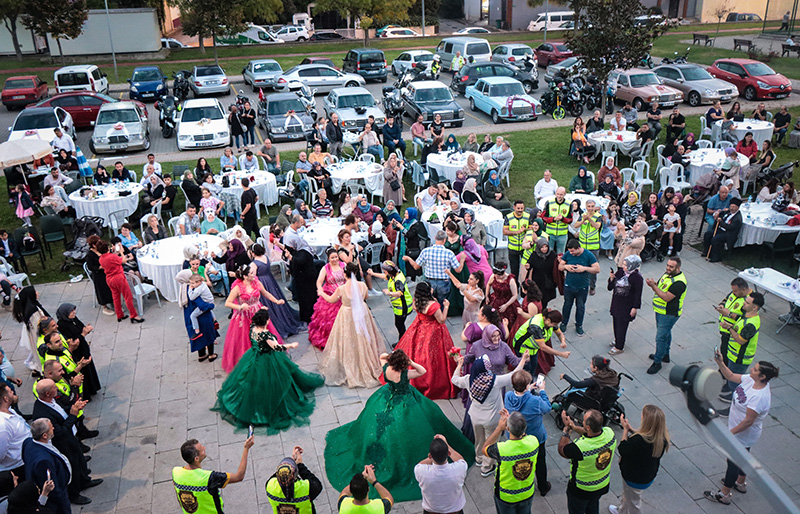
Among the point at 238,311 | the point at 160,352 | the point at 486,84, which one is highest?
the point at 486,84

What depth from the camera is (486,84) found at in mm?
23516

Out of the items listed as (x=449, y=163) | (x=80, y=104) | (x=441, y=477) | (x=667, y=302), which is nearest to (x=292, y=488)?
(x=441, y=477)

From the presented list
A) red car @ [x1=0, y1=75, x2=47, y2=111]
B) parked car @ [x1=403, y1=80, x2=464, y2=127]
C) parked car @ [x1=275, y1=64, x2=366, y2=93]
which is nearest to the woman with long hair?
parked car @ [x1=403, y1=80, x2=464, y2=127]

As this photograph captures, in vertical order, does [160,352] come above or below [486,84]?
below

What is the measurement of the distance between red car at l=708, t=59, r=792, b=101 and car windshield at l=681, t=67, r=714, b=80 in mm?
1281

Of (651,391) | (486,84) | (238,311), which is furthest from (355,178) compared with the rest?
(486,84)

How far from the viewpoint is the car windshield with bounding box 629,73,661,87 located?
2411 cm

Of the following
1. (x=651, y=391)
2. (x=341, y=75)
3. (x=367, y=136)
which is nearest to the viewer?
(x=651, y=391)

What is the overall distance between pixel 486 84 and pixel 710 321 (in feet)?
51.2

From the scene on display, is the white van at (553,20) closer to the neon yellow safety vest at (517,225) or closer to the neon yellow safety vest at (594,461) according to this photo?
the neon yellow safety vest at (517,225)

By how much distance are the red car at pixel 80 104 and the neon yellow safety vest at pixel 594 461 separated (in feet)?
71.5

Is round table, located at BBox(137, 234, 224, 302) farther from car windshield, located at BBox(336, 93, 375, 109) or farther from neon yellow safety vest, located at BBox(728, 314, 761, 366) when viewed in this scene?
car windshield, located at BBox(336, 93, 375, 109)

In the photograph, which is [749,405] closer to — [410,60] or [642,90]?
[642,90]

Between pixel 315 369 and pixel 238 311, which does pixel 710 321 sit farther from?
pixel 238 311
